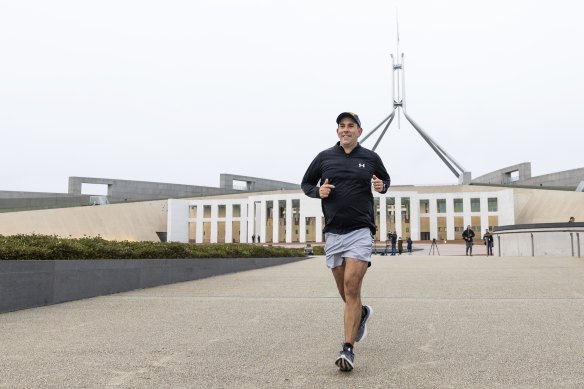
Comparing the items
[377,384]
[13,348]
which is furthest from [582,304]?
[13,348]

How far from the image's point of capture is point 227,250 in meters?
13.8

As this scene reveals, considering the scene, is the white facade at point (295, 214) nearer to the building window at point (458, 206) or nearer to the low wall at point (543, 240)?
the building window at point (458, 206)

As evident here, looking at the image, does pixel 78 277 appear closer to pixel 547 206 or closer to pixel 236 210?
pixel 236 210

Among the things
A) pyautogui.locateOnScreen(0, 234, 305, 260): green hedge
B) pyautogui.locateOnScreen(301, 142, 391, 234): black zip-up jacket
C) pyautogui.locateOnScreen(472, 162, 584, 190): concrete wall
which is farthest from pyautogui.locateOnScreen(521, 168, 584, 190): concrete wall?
pyautogui.locateOnScreen(301, 142, 391, 234): black zip-up jacket

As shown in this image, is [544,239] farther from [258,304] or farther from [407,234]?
[407,234]

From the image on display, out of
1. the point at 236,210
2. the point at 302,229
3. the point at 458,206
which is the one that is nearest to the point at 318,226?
the point at 302,229

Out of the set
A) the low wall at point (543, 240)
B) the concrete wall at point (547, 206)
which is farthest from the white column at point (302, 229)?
the low wall at point (543, 240)

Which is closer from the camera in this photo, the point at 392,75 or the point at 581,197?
the point at 581,197

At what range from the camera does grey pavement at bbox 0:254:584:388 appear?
10.5 ft

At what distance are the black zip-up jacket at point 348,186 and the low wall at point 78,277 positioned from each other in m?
4.36

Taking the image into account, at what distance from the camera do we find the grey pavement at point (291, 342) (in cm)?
321

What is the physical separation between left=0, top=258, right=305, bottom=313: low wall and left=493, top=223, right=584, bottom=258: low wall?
52.3ft

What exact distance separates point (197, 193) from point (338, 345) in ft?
266

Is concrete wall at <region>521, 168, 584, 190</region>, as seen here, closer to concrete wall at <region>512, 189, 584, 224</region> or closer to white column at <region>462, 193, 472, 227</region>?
concrete wall at <region>512, 189, 584, 224</region>
